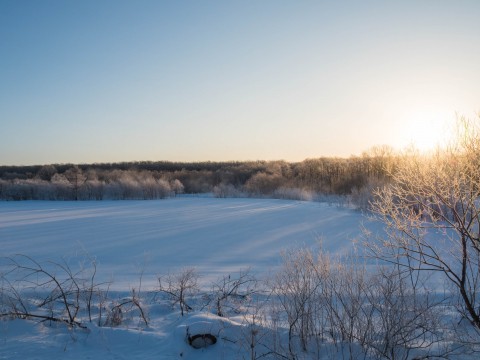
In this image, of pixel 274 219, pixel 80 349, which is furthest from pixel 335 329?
pixel 274 219

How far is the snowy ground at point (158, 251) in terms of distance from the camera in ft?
12.5

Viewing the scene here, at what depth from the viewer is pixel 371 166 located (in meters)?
25.2

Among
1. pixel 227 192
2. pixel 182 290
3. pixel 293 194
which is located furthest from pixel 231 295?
pixel 227 192

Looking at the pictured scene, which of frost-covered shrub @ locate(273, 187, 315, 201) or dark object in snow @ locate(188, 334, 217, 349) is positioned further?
frost-covered shrub @ locate(273, 187, 315, 201)

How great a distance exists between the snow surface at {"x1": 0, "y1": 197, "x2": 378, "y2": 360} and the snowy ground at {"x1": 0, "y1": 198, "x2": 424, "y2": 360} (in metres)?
0.01

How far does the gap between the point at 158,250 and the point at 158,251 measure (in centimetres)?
11

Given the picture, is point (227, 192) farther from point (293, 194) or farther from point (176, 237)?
point (176, 237)

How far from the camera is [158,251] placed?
874 cm

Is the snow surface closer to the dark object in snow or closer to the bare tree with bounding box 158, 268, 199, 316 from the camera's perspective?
the dark object in snow

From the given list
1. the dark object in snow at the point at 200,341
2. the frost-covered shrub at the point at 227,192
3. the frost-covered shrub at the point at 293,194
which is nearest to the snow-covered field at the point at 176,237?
the dark object in snow at the point at 200,341

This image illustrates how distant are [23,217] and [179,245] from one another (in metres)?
9.08

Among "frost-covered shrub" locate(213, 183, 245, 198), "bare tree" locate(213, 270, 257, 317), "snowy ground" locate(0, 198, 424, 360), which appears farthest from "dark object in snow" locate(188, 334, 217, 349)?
"frost-covered shrub" locate(213, 183, 245, 198)

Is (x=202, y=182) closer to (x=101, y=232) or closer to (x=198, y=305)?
(x=101, y=232)

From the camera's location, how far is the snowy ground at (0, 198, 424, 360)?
382cm
